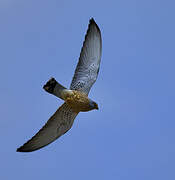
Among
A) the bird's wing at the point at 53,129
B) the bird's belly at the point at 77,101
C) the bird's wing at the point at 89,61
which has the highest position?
the bird's wing at the point at 89,61

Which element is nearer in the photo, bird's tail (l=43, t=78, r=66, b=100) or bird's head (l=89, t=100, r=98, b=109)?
bird's tail (l=43, t=78, r=66, b=100)

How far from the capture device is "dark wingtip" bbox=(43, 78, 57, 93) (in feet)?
34.3

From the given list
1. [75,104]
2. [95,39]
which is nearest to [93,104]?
[75,104]

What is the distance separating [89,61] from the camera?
1155cm

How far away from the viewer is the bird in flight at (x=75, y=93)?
35.2 feet

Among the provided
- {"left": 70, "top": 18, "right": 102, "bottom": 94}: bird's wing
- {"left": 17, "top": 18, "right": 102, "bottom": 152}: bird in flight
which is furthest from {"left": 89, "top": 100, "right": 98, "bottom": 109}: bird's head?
{"left": 70, "top": 18, "right": 102, "bottom": 94}: bird's wing

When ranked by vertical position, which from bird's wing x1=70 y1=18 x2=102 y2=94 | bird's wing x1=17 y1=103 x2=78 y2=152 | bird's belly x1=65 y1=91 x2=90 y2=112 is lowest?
bird's wing x1=17 y1=103 x2=78 y2=152

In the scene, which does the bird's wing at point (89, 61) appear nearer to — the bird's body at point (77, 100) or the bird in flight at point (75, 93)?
the bird in flight at point (75, 93)

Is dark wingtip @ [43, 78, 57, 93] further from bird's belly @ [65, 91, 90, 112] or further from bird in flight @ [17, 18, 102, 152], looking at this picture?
bird's belly @ [65, 91, 90, 112]

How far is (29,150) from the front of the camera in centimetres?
1066

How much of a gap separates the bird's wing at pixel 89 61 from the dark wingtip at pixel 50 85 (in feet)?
2.45

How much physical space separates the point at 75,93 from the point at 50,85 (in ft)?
2.50

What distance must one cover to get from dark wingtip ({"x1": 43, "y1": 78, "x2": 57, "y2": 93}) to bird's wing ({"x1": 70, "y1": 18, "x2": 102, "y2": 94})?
0.75 m

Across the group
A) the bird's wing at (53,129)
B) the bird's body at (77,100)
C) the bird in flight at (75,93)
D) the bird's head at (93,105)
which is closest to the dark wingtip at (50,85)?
A: the bird in flight at (75,93)
